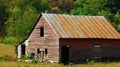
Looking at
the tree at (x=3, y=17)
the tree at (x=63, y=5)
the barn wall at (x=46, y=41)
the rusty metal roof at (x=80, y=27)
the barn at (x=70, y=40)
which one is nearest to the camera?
the barn at (x=70, y=40)

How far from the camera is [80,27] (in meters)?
54.3

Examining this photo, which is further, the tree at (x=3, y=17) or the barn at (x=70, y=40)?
the tree at (x=3, y=17)

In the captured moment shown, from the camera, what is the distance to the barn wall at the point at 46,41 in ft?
171

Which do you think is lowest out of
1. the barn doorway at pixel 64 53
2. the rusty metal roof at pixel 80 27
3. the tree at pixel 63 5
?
the barn doorway at pixel 64 53

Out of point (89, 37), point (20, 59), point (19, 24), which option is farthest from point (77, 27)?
point (19, 24)

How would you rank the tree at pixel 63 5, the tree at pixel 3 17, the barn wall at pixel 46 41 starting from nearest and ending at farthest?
1. the barn wall at pixel 46 41
2. the tree at pixel 3 17
3. the tree at pixel 63 5

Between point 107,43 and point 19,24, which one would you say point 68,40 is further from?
point 19,24

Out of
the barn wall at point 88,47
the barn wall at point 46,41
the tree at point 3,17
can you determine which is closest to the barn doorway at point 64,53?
the barn wall at point 88,47

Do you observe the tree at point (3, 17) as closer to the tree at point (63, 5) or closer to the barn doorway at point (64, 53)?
the tree at point (63, 5)

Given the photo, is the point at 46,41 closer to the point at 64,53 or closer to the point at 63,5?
the point at 64,53

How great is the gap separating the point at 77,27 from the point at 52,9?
192ft

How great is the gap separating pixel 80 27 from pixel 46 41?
14.6 feet

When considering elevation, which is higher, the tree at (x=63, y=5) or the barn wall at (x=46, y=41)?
the tree at (x=63, y=5)

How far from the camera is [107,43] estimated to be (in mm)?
55312
